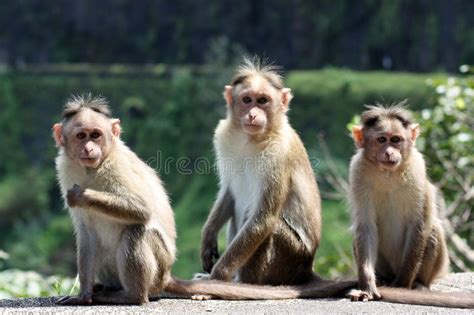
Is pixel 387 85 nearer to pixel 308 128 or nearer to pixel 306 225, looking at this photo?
pixel 308 128

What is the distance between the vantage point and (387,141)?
24.6 ft

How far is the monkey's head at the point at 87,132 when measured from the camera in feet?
22.9

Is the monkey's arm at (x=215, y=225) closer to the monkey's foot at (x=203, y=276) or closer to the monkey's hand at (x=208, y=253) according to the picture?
the monkey's hand at (x=208, y=253)

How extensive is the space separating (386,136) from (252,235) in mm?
1429

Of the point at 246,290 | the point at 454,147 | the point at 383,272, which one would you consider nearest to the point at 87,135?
the point at 246,290

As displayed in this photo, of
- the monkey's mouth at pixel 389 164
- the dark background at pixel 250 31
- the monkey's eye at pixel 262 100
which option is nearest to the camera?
the monkey's mouth at pixel 389 164

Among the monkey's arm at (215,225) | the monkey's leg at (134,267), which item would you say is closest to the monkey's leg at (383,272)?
the monkey's arm at (215,225)

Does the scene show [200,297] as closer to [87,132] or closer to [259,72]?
[87,132]

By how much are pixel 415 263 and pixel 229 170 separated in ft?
6.24

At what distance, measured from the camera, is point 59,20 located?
4734 cm

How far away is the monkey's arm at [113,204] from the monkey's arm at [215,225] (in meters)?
1.44

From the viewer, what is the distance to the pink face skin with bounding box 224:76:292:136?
7832 mm

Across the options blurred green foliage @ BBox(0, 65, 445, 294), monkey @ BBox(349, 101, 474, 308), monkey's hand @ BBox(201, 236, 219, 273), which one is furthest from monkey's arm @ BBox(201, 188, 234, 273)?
blurred green foliage @ BBox(0, 65, 445, 294)

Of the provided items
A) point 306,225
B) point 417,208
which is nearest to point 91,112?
point 306,225
